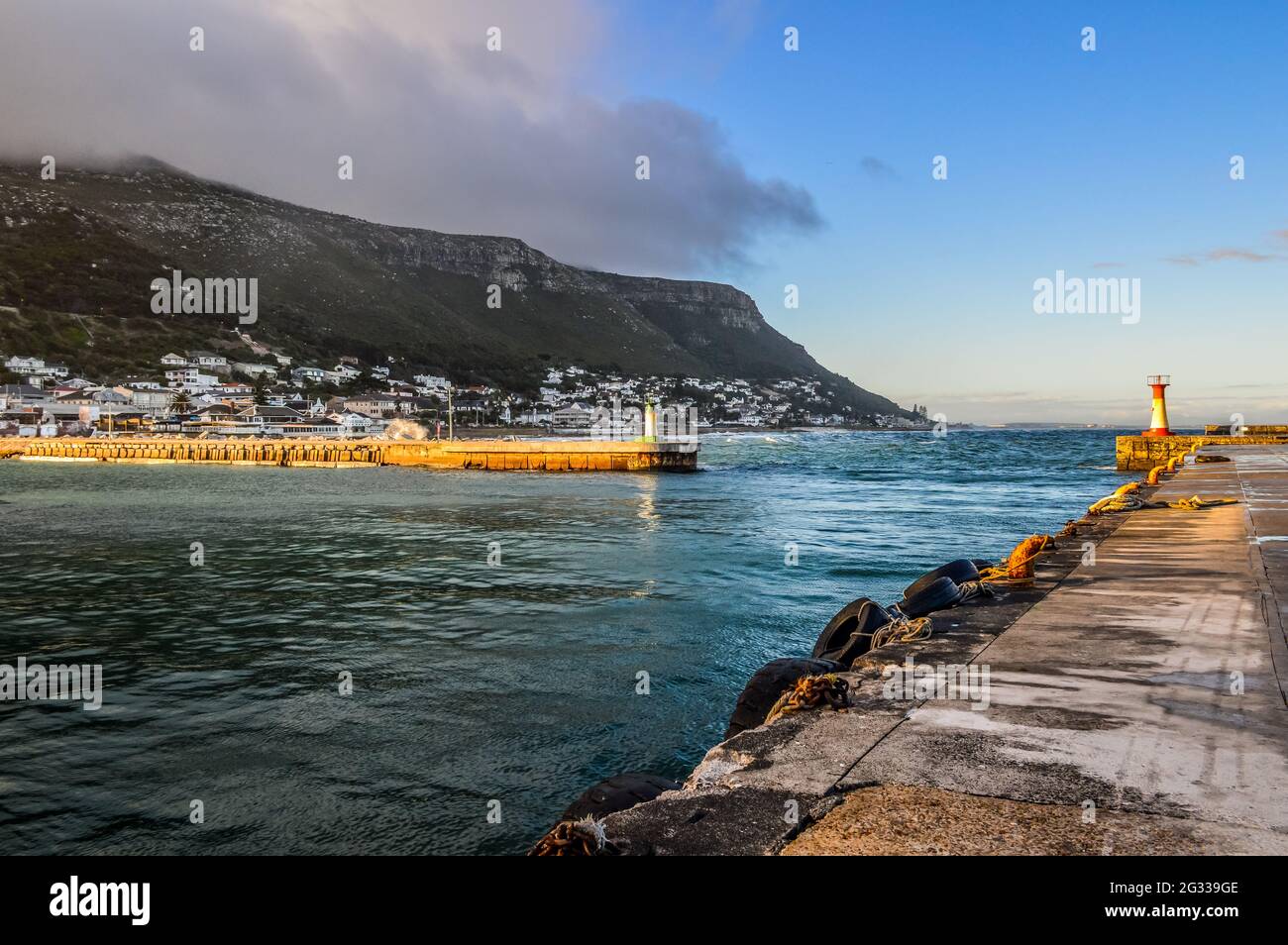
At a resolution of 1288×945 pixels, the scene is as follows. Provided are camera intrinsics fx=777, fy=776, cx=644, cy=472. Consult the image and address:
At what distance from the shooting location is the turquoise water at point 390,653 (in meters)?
6.59

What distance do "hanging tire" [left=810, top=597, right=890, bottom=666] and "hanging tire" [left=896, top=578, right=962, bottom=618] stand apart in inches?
14.6

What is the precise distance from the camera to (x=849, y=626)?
28.3 feet

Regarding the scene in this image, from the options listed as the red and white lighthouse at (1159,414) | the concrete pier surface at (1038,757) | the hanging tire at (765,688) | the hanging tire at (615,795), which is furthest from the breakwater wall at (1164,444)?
the hanging tire at (615,795)

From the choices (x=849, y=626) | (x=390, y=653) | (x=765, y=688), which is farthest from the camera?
(x=390, y=653)

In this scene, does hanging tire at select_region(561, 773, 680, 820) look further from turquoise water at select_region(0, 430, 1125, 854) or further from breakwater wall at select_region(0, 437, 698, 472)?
breakwater wall at select_region(0, 437, 698, 472)

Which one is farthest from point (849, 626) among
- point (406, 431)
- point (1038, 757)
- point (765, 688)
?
point (406, 431)

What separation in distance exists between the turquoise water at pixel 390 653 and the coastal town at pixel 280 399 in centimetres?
7725

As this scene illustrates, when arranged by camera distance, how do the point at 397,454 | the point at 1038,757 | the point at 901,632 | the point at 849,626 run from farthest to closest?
the point at 397,454 → the point at 849,626 → the point at 901,632 → the point at 1038,757

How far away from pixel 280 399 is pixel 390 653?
146867 millimetres

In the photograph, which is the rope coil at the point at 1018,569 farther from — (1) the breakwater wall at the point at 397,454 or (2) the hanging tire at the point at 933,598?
(1) the breakwater wall at the point at 397,454

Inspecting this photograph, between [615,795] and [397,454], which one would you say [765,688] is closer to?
[615,795]

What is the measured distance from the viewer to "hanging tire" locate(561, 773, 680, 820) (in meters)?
4.58
